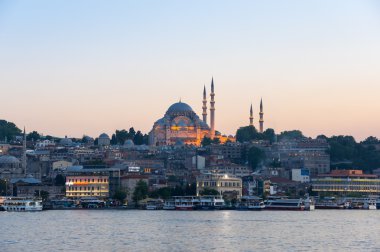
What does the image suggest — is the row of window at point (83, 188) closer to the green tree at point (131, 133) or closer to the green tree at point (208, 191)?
the green tree at point (208, 191)

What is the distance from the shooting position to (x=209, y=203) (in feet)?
238

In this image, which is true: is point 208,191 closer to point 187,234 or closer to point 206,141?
point 187,234

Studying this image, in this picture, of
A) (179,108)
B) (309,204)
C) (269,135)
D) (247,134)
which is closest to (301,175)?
(309,204)

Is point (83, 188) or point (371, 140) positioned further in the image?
point (371, 140)

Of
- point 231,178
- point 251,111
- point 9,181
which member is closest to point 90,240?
point 231,178

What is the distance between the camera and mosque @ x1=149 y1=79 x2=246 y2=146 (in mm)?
A: 120875

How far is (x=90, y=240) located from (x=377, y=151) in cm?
7030

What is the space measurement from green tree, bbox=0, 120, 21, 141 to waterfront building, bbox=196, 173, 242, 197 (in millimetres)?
48217

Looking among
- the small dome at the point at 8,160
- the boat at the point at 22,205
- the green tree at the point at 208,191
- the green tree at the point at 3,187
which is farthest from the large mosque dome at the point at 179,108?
the boat at the point at 22,205

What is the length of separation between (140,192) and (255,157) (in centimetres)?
2832

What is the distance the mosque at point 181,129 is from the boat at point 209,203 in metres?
46.3

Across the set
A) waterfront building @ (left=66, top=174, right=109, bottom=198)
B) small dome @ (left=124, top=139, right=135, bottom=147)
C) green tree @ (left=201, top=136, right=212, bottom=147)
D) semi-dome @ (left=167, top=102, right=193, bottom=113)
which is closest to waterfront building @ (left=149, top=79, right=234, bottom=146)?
semi-dome @ (left=167, top=102, right=193, bottom=113)

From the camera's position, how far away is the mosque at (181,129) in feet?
397

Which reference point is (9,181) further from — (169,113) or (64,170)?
(169,113)
